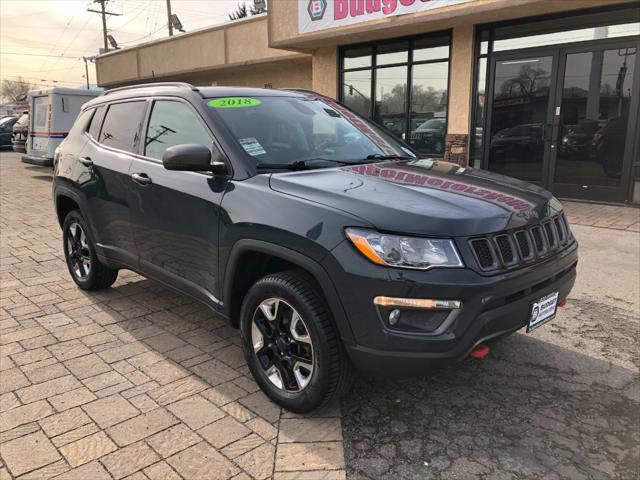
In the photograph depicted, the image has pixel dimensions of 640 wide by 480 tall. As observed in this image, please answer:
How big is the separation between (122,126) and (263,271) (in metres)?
2.03

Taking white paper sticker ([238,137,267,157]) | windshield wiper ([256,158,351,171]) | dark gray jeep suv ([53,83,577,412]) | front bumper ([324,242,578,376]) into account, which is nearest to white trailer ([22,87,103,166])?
dark gray jeep suv ([53,83,577,412])

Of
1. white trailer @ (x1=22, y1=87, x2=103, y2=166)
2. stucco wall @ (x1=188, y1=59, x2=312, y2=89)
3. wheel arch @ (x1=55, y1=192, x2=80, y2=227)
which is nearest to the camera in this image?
wheel arch @ (x1=55, y1=192, x2=80, y2=227)

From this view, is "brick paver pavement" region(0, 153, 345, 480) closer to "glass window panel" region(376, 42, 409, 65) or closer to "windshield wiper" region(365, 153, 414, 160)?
"windshield wiper" region(365, 153, 414, 160)

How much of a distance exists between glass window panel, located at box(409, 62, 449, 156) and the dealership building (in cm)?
2

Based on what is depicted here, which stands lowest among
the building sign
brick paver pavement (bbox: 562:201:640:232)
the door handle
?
brick paver pavement (bbox: 562:201:640:232)

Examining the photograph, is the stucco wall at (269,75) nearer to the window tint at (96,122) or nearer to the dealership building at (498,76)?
the dealership building at (498,76)

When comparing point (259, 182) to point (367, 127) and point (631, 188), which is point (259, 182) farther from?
point (631, 188)

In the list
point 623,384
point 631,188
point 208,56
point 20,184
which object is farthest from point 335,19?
point 623,384

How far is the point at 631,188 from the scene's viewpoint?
8992 mm

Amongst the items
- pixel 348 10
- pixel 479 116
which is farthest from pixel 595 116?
pixel 348 10

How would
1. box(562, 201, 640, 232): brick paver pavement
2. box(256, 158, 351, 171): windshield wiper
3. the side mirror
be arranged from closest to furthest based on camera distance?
the side mirror
box(256, 158, 351, 171): windshield wiper
box(562, 201, 640, 232): brick paver pavement

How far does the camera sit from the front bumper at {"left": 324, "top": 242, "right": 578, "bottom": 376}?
7.91 ft

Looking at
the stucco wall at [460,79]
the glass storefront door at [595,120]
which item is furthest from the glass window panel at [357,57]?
the glass storefront door at [595,120]

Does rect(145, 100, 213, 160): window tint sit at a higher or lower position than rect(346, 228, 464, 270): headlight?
higher
